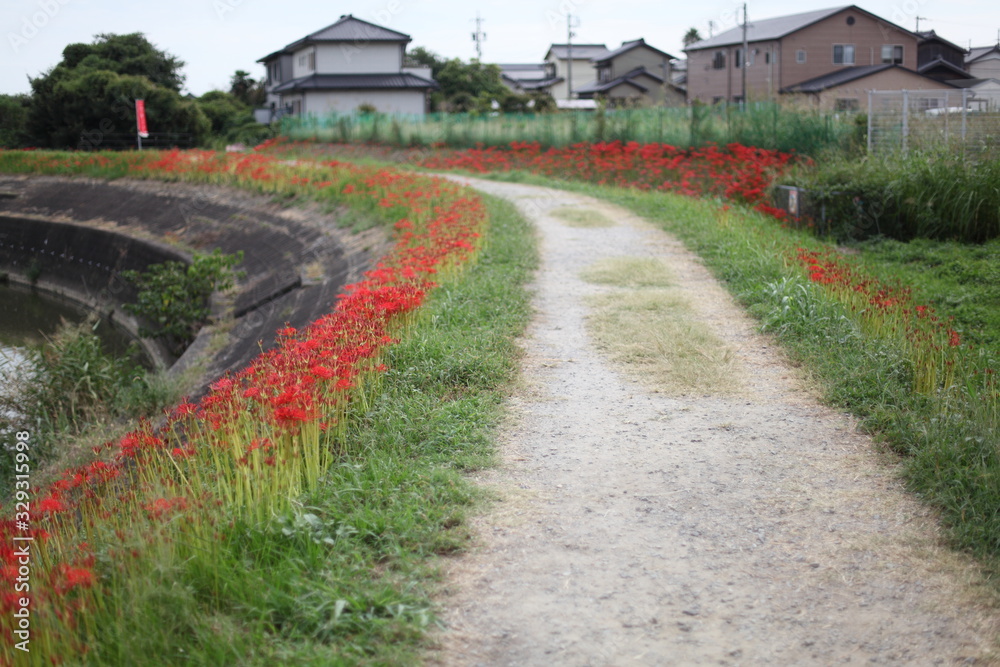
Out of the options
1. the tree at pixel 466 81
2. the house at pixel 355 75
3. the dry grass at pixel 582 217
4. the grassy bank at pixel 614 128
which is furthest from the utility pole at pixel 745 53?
the dry grass at pixel 582 217

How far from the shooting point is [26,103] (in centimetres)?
3500

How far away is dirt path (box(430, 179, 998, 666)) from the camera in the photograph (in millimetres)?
3100

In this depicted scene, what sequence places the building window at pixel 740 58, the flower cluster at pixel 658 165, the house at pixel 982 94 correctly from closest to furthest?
the house at pixel 982 94, the flower cluster at pixel 658 165, the building window at pixel 740 58

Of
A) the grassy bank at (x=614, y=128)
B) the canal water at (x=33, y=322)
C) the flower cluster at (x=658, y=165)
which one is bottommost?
the canal water at (x=33, y=322)

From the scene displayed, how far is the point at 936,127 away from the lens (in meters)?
13.7

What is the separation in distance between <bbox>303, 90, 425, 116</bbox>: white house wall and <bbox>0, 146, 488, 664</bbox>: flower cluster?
39.1m

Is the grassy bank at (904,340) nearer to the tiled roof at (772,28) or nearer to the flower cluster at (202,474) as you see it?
the flower cluster at (202,474)

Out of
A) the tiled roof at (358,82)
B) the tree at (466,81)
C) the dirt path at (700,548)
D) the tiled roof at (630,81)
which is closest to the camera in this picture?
the dirt path at (700,548)

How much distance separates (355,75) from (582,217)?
35.0 m

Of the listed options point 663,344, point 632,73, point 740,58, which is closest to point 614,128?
point 663,344

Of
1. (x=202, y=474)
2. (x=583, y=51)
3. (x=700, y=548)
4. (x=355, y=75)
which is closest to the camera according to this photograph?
(x=700, y=548)

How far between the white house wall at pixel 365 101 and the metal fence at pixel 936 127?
3209 centimetres

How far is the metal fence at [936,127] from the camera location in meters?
12.4

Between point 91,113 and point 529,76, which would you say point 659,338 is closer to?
point 91,113
